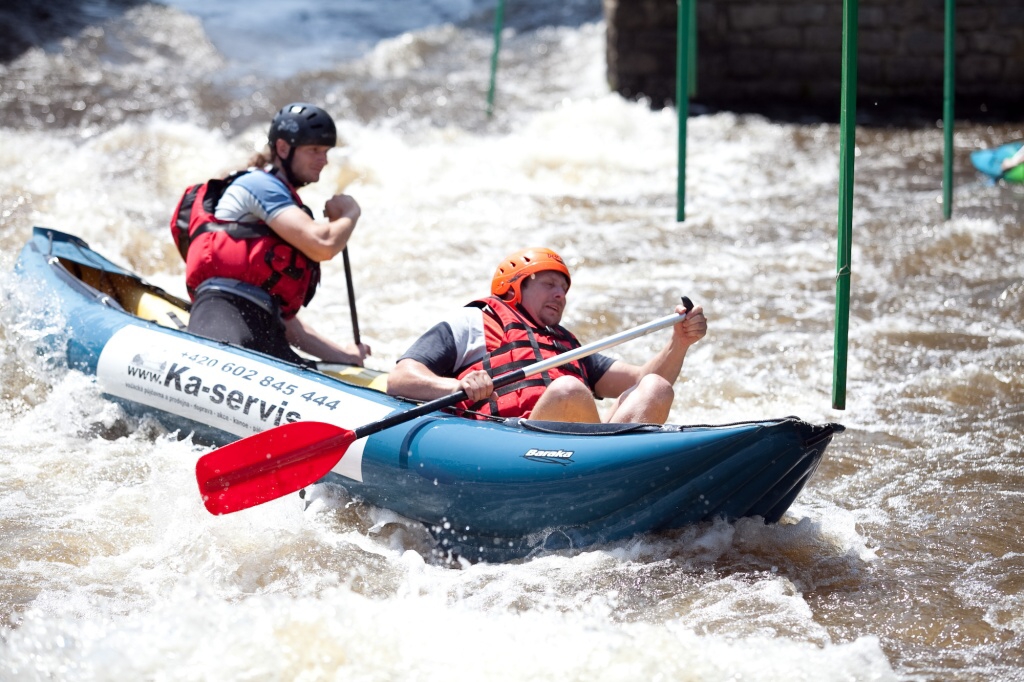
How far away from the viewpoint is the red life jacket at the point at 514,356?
3588 millimetres

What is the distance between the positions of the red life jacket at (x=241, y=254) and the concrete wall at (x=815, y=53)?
7.12m

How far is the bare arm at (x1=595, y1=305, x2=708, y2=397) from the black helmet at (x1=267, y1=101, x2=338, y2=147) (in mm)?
1357

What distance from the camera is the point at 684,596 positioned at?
3.14 meters

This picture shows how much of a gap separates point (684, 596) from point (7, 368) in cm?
295

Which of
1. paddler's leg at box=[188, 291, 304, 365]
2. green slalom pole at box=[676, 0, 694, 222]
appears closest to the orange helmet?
paddler's leg at box=[188, 291, 304, 365]

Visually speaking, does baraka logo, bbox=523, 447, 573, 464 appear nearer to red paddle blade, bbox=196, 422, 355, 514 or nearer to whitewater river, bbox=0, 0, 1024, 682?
whitewater river, bbox=0, 0, 1024, 682

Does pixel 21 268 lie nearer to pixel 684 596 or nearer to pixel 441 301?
pixel 441 301

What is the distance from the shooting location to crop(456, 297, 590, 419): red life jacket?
3.59 metres

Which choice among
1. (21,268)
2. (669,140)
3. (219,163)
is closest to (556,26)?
(669,140)

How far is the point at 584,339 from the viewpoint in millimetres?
5785

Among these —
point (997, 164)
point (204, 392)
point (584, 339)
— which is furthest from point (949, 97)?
point (204, 392)

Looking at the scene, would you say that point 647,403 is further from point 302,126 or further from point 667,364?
point 302,126

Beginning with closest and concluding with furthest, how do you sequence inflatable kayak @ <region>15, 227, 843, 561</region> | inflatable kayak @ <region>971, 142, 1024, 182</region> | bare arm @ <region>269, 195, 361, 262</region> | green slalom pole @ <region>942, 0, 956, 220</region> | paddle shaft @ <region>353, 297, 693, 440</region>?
inflatable kayak @ <region>15, 227, 843, 561</region> → paddle shaft @ <region>353, 297, 693, 440</region> → bare arm @ <region>269, 195, 361, 262</region> → green slalom pole @ <region>942, 0, 956, 220</region> → inflatable kayak @ <region>971, 142, 1024, 182</region>

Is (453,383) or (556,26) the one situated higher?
(556,26)
